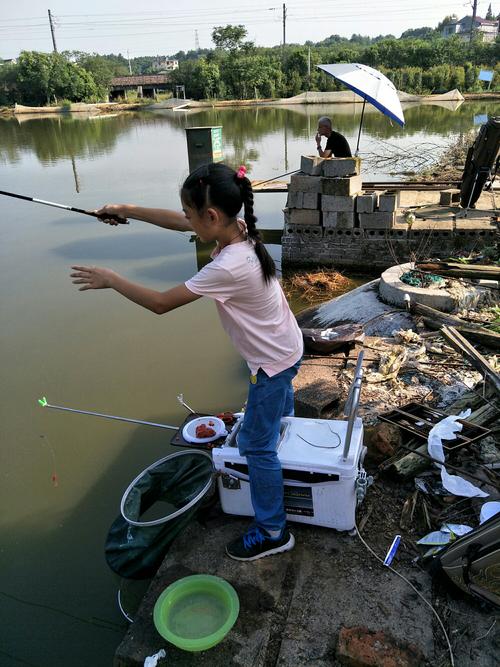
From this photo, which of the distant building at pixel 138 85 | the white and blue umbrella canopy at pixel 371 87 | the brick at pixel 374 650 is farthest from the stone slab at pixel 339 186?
the distant building at pixel 138 85

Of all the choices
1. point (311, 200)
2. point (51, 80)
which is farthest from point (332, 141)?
point (51, 80)

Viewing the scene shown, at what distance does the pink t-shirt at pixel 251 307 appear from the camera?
1.91 m

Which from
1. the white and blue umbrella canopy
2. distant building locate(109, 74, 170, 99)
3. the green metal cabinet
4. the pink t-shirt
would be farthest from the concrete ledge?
distant building locate(109, 74, 170, 99)

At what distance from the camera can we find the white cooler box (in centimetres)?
224

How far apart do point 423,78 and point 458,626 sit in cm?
5091

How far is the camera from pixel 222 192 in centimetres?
193

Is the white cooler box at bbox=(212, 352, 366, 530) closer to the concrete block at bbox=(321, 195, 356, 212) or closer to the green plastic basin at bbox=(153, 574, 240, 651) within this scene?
the green plastic basin at bbox=(153, 574, 240, 651)

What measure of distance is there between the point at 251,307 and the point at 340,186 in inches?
230

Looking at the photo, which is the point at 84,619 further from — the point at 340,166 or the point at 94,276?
the point at 340,166

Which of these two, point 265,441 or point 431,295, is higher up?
point 265,441

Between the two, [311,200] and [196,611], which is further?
[311,200]

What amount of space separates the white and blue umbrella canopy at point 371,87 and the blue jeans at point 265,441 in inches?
237

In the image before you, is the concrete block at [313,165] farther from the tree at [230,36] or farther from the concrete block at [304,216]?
the tree at [230,36]

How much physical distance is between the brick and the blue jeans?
560 millimetres
